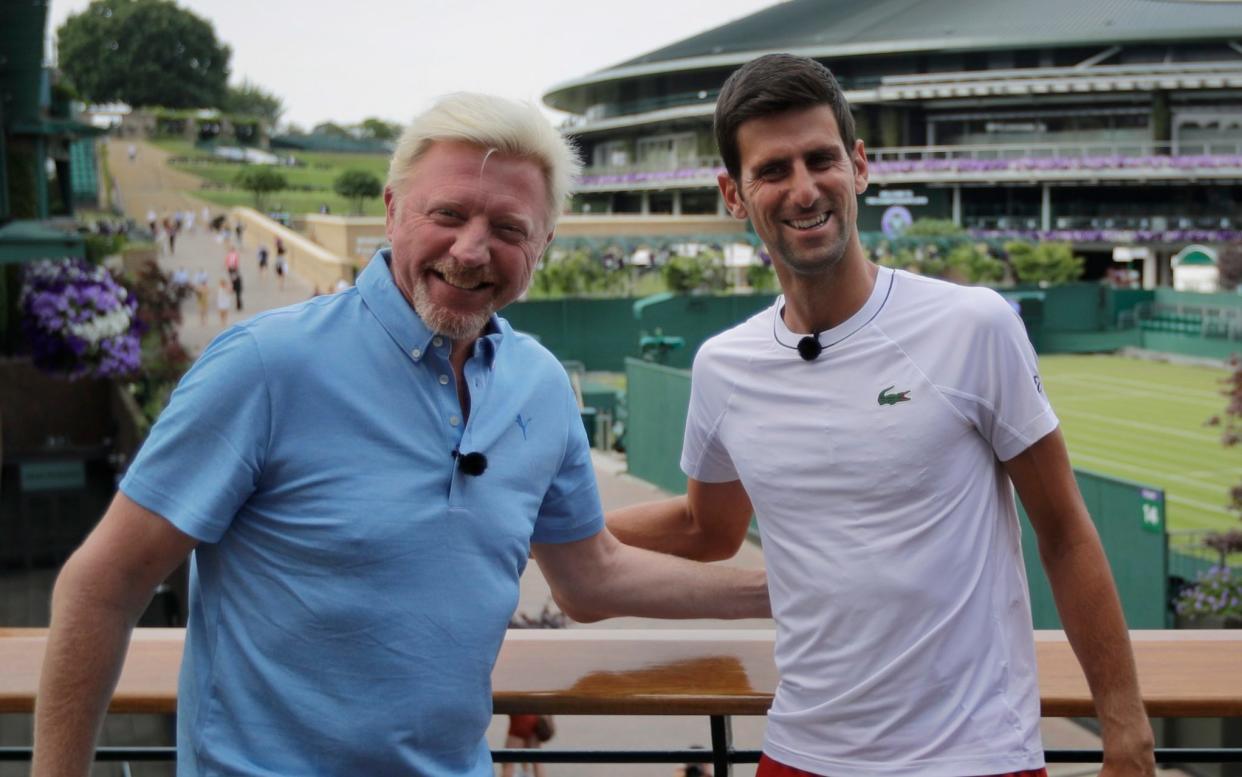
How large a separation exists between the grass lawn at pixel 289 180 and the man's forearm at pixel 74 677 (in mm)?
64266

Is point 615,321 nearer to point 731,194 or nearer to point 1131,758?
point 731,194

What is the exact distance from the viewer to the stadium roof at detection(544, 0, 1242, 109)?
75.1m

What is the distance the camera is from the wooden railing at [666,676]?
2.46 metres

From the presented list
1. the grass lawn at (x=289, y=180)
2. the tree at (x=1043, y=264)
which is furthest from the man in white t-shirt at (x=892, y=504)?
the grass lawn at (x=289, y=180)

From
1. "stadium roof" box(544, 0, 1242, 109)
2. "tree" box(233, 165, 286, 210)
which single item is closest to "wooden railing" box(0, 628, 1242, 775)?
"tree" box(233, 165, 286, 210)

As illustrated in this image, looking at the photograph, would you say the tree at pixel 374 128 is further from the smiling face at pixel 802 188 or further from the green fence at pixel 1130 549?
the smiling face at pixel 802 188

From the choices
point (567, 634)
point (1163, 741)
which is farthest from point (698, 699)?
point (1163, 741)

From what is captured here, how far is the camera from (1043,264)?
4525 centimetres

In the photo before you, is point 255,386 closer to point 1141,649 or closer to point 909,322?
point 909,322

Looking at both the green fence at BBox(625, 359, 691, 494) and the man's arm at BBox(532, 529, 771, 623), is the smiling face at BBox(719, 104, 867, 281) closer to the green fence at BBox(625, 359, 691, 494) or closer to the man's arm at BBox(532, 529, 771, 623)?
the man's arm at BBox(532, 529, 771, 623)

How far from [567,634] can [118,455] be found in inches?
753

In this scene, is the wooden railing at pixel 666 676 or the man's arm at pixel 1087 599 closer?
the man's arm at pixel 1087 599

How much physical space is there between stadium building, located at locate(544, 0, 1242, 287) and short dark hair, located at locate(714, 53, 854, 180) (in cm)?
5623

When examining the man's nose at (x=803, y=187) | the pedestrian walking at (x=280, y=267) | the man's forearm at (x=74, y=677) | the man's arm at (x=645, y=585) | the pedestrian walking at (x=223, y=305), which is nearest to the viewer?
the man's forearm at (x=74, y=677)
